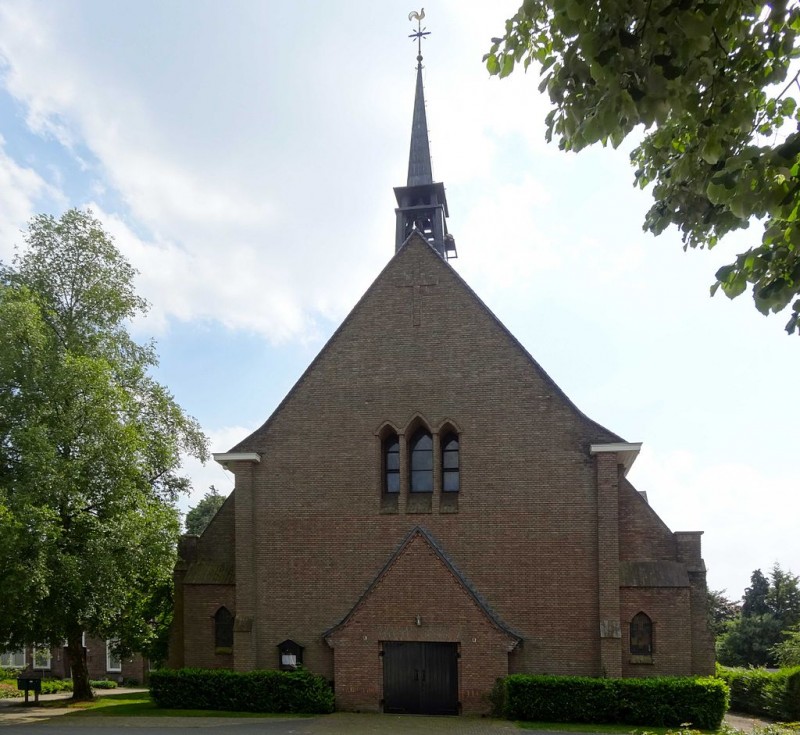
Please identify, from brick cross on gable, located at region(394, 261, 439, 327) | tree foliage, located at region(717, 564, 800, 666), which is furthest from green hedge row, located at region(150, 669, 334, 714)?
tree foliage, located at region(717, 564, 800, 666)

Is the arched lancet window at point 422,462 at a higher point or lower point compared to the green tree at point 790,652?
higher

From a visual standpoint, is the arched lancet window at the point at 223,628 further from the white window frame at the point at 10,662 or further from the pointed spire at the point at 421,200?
the white window frame at the point at 10,662

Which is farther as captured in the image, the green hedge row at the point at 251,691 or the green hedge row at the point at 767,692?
the green hedge row at the point at 767,692

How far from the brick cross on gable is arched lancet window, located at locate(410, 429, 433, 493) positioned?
3.50 m

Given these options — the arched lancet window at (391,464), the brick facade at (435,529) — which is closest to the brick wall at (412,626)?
the brick facade at (435,529)

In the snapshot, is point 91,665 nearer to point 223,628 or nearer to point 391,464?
point 223,628

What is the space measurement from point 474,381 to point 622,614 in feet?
25.0

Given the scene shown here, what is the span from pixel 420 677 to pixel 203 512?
2020 inches

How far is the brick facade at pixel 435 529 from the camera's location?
66.8 feet

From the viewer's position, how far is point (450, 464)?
2259 centimetres

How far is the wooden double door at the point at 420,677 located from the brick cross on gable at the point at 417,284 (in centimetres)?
945

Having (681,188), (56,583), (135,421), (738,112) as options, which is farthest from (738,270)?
(135,421)

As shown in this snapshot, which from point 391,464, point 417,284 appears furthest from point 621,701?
point 417,284

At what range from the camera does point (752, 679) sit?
27.6m
